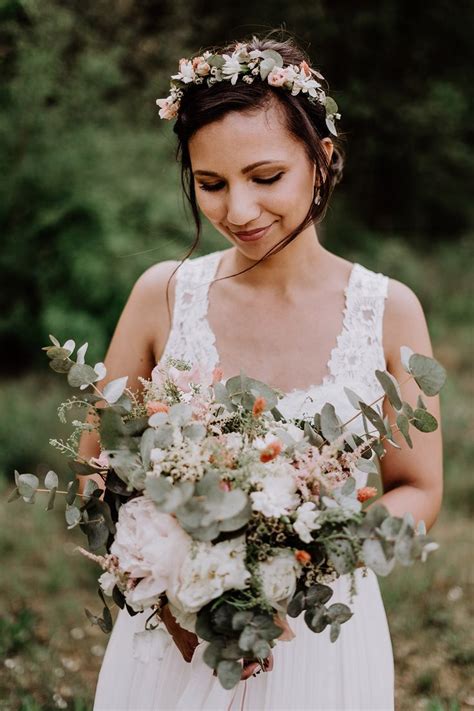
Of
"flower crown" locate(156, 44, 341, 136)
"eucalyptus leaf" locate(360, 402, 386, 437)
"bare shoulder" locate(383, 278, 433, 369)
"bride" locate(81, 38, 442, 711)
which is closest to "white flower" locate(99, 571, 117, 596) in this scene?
"bride" locate(81, 38, 442, 711)

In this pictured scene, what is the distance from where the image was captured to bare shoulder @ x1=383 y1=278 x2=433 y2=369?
7.26 feet

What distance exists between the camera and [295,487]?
1465 mm

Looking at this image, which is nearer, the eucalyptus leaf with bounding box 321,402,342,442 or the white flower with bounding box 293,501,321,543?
the white flower with bounding box 293,501,321,543

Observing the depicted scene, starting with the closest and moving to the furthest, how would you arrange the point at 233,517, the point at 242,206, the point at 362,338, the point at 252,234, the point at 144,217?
the point at 233,517 < the point at 242,206 < the point at 252,234 < the point at 362,338 < the point at 144,217

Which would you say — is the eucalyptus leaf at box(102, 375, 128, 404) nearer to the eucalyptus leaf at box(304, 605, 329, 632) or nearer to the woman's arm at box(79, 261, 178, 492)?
the eucalyptus leaf at box(304, 605, 329, 632)

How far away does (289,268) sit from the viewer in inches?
92.2

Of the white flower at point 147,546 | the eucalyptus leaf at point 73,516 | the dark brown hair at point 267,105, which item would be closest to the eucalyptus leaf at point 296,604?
the white flower at point 147,546

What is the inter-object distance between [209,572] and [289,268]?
1.17m

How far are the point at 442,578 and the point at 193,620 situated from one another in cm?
307

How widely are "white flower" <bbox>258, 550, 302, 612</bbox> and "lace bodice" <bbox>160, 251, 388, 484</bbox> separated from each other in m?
0.68

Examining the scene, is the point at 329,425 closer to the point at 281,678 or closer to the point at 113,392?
the point at 113,392

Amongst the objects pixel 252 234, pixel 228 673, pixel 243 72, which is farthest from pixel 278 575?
pixel 243 72

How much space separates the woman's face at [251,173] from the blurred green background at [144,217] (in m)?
0.77

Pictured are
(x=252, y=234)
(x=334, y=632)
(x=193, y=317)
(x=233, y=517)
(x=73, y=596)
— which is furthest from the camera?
(x=73, y=596)
